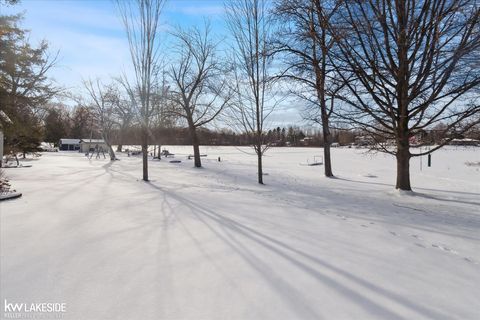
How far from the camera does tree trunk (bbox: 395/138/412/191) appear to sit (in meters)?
10.5

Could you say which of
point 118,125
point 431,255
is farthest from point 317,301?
point 118,125

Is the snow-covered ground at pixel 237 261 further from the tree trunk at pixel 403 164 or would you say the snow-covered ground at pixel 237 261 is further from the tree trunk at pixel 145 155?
the tree trunk at pixel 145 155

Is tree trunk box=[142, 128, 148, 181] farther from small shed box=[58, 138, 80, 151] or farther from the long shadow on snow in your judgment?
small shed box=[58, 138, 80, 151]

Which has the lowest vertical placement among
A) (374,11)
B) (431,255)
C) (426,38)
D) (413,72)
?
(431,255)

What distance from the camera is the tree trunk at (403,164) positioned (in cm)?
1052

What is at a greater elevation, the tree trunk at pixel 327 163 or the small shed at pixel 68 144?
the small shed at pixel 68 144

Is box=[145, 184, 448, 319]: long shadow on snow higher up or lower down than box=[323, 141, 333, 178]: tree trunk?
lower down

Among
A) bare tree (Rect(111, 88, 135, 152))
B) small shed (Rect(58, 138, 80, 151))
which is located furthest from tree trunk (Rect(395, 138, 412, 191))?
small shed (Rect(58, 138, 80, 151))

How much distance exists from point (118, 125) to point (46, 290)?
36594mm

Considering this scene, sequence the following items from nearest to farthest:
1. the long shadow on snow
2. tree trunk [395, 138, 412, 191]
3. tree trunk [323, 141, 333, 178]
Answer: the long shadow on snow
tree trunk [395, 138, 412, 191]
tree trunk [323, 141, 333, 178]

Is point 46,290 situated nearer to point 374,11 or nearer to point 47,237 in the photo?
point 47,237

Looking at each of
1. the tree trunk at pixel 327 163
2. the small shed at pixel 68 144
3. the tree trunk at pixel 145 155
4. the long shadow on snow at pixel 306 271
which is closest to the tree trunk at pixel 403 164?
the tree trunk at pixel 327 163

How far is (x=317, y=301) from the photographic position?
2850 mm

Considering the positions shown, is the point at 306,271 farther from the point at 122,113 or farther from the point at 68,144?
the point at 68,144
